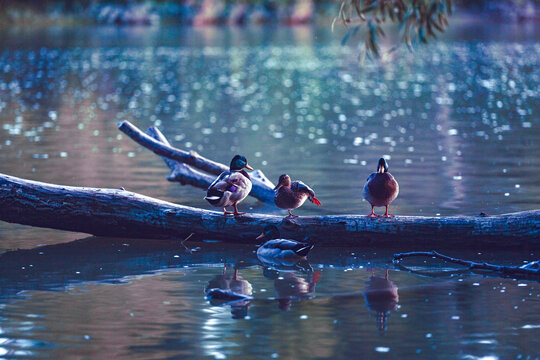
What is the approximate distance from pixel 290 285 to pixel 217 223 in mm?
2028

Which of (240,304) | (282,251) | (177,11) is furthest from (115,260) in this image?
(177,11)

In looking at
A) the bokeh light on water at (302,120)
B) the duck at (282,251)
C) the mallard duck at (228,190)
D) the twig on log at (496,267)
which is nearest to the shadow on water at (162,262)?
the duck at (282,251)

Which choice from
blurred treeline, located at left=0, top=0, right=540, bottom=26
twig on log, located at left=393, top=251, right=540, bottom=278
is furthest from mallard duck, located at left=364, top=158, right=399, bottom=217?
blurred treeline, located at left=0, top=0, right=540, bottom=26

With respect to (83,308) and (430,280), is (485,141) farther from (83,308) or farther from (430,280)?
(83,308)

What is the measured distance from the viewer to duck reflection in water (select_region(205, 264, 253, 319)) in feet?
35.5

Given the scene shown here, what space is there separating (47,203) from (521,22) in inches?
4703

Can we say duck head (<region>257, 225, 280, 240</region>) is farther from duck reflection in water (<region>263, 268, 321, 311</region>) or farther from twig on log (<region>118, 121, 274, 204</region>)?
twig on log (<region>118, 121, 274, 204</region>)

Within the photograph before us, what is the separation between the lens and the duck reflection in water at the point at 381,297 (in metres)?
10.4

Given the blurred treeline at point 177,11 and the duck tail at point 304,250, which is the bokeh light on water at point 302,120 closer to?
the duck tail at point 304,250

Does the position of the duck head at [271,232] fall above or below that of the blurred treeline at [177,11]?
below

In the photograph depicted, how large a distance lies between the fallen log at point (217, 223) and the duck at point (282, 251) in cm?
36

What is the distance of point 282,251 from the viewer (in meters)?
12.9

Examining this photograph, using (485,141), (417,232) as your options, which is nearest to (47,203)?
(417,232)

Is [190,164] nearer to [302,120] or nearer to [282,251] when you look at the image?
[282,251]
